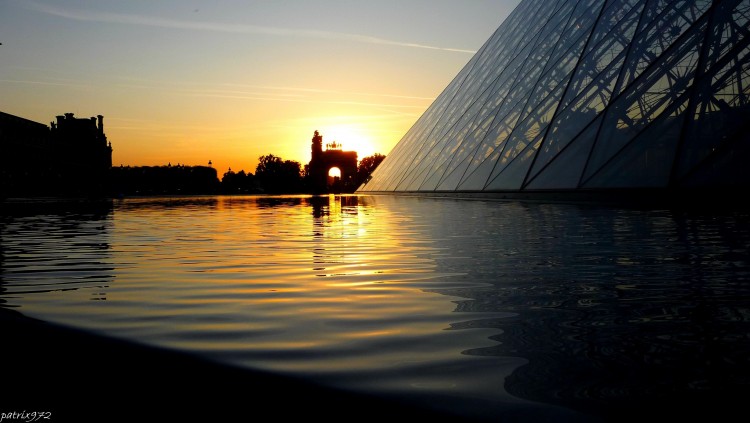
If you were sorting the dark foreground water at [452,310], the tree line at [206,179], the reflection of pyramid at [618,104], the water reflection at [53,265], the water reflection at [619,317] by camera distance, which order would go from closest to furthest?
1. the water reflection at [619,317]
2. the dark foreground water at [452,310]
3. the water reflection at [53,265]
4. the reflection of pyramid at [618,104]
5. the tree line at [206,179]

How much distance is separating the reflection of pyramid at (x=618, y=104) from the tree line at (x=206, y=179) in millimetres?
113102

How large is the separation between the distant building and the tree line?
31.4 ft

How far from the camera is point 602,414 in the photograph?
6.72ft

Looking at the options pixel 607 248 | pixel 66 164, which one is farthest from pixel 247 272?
pixel 66 164

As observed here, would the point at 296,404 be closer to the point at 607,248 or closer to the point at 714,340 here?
the point at 714,340

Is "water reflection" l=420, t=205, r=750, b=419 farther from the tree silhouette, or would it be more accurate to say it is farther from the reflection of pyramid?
the tree silhouette

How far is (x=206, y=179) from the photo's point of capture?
6250 inches

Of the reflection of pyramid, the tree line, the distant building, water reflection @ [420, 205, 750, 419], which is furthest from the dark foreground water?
the tree line

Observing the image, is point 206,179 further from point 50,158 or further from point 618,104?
point 618,104

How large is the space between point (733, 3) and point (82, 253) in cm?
1217

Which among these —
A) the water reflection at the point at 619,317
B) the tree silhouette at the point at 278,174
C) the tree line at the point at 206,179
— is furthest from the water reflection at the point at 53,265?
the tree silhouette at the point at 278,174

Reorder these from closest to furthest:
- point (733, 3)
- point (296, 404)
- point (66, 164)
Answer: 1. point (296, 404)
2. point (733, 3)
3. point (66, 164)

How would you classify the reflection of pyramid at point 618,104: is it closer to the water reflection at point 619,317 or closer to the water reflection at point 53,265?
the water reflection at point 619,317

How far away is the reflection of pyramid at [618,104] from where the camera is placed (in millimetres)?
12125
